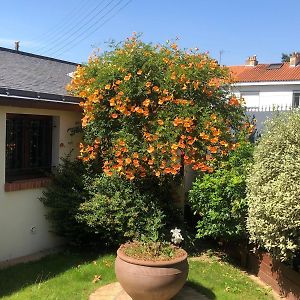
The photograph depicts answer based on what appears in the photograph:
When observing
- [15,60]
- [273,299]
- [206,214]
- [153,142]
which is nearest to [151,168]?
[153,142]

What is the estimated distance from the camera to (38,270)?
6699 millimetres

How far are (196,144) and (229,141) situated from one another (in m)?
0.68

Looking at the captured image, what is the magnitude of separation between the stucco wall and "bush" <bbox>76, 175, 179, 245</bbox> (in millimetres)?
871

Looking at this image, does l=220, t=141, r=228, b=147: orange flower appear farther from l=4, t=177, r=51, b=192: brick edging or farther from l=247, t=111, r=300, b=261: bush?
l=4, t=177, r=51, b=192: brick edging

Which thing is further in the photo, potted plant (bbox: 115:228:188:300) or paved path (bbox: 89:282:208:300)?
paved path (bbox: 89:282:208:300)

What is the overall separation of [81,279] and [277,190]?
3183 mm

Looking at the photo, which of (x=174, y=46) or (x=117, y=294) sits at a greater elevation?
(x=174, y=46)

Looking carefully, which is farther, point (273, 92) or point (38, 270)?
point (273, 92)

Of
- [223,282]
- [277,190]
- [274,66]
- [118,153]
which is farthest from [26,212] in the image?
[274,66]

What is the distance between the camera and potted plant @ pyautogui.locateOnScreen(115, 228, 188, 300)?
5.20 m

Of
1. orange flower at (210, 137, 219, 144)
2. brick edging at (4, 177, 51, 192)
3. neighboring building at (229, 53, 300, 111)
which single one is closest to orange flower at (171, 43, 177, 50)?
orange flower at (210, 137, 219, 144)

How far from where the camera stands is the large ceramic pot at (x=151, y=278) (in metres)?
5.20

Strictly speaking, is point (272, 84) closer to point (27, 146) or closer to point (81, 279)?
point (27, 146)

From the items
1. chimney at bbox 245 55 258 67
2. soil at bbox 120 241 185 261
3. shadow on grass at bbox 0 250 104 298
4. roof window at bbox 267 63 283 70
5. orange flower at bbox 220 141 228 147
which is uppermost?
chimney at bbox 245 55 258 67
